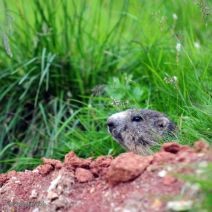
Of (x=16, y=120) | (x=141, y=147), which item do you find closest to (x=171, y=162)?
(x=141, y=147)

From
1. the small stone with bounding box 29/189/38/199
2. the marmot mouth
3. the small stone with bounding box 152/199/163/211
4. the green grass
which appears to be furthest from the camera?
the green grass

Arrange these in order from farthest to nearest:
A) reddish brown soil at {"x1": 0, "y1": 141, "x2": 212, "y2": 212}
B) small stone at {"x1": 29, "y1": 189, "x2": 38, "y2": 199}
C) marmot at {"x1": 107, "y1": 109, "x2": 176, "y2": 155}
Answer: marmot at {"x1": 107, "y1": 109, "x2": 176, "y2": 155} → small stone at {"x1": 29, "y1": 189, "x2": 38, "y2": 199} → reddish brown soil at {"x1": 0, "y1": 141, "x2": 212, "y2": 212}

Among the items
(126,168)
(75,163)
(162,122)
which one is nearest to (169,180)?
(126,168)

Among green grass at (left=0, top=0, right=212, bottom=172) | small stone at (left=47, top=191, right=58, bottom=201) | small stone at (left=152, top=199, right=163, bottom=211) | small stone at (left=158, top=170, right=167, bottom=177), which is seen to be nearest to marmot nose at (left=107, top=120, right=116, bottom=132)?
green grass at (left=0, top=0, right=212, bottom=172)

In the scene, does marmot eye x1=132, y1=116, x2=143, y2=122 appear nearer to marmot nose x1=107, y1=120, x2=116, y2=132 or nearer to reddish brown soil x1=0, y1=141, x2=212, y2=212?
marmot nose x1=107, y1=120, x2=116, y2=132

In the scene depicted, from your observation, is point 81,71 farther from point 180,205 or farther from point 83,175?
point 180,205

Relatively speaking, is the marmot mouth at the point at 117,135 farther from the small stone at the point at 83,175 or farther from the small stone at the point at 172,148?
the small stone at the point at 172,148

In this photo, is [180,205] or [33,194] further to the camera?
[33,194]
